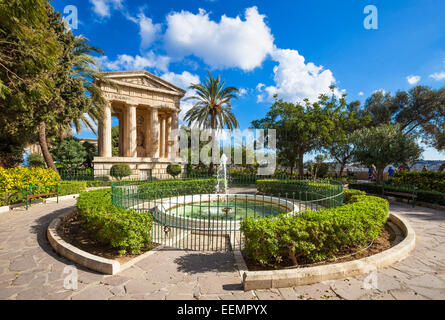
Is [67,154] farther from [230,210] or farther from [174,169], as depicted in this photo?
[230,210]

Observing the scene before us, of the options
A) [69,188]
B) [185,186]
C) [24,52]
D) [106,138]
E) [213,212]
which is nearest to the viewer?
[24,52]

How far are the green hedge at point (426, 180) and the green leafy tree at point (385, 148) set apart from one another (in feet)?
3.94

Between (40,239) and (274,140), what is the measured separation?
18.8m

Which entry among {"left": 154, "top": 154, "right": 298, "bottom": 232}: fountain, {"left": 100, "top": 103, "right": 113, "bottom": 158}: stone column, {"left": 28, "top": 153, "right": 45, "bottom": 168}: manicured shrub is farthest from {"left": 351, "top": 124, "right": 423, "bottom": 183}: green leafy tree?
{"left": 28, "top": 153, "right": 45, "bottom": 168}: manicured shrub

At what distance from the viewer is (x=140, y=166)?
2292cm

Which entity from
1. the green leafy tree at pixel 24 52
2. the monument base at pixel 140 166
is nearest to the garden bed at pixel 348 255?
the green leafy tree at pixel 24 52

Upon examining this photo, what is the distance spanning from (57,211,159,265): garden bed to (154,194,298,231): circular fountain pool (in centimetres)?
122

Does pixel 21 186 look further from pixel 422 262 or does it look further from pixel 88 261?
pixel 422 262

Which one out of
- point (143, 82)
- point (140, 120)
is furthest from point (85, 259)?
point (140, 120)

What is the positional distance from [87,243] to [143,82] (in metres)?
22.0

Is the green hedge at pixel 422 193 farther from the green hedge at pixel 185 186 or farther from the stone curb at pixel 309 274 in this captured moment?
the green hedge at pixel 185 186

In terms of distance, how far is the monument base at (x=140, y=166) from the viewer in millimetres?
20625

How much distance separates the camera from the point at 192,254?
4.70m
